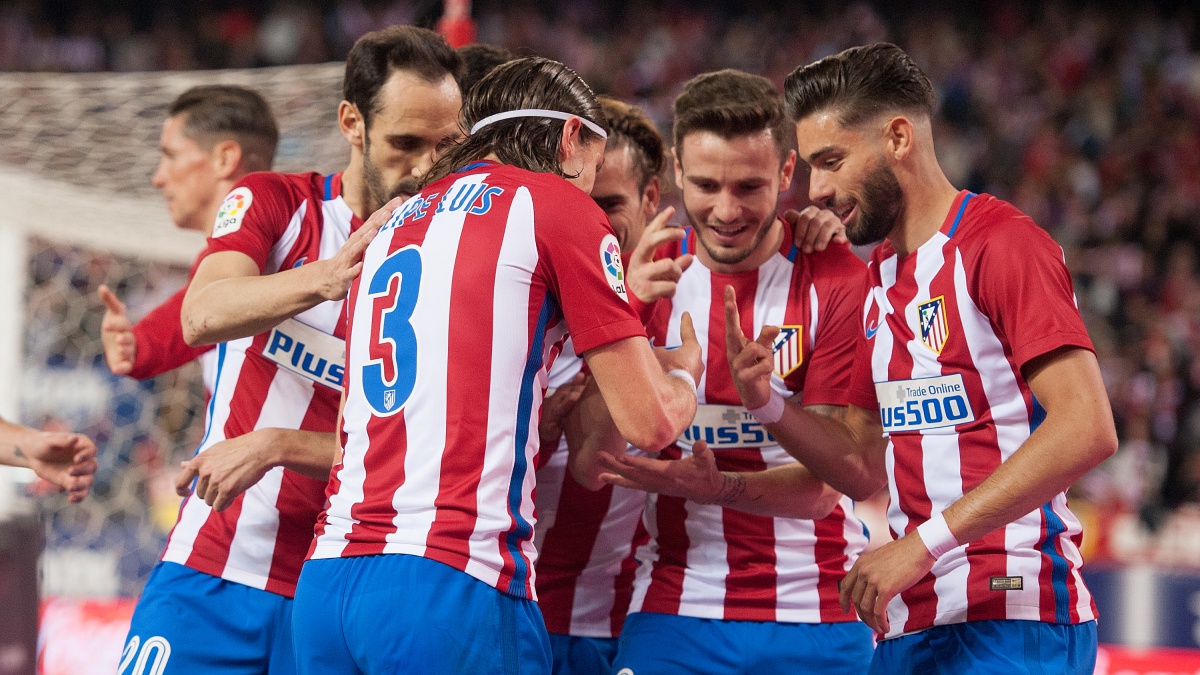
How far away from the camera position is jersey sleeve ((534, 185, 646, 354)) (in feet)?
8.64

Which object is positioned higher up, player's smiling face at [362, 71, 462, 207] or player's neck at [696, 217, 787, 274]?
player's smiling face at [362, 71, 462, 207]

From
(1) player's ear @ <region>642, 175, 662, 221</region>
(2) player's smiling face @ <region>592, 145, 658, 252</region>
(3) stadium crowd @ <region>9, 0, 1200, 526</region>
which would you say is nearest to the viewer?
(2) player's smiling face @ <region>592, 145, 658, 252</region>

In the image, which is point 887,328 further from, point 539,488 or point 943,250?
point 539,488

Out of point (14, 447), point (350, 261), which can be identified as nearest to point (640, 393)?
point (350, 261)

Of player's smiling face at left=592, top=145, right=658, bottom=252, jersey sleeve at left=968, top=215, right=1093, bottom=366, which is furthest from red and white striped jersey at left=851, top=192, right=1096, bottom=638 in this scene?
player's smiling face at left=592, top=145, right=658, bottom=252

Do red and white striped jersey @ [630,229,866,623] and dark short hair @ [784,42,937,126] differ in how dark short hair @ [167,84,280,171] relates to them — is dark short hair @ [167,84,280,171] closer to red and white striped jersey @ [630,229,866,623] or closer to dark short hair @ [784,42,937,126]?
red and white striped jersey @ [630,229,866,623]

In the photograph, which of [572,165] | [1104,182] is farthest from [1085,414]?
[1104,182]

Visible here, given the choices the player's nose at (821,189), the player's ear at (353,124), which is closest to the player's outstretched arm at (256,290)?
the player's ear at (353,124)

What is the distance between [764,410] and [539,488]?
92cm

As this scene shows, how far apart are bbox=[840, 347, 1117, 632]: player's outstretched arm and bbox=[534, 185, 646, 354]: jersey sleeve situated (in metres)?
0.85

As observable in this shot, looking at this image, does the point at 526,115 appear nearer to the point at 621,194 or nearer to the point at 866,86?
the point at 866,86

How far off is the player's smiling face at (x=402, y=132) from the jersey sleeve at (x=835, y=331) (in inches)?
50.2

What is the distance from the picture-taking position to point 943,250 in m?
3.19

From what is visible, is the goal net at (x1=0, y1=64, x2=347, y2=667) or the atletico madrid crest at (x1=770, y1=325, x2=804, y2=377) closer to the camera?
the atletico madrid crest at (x1=770, y1=325, x2=804, y2=377)
